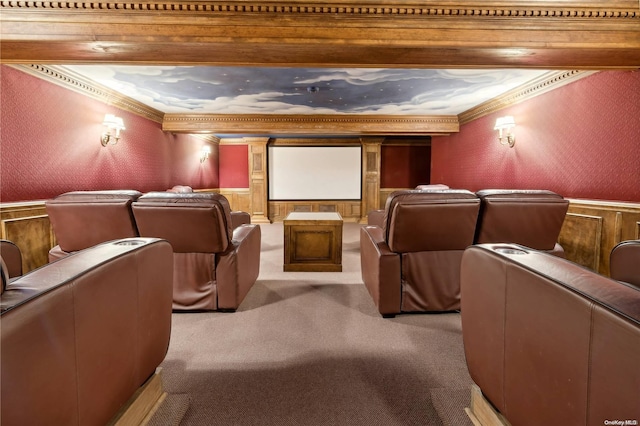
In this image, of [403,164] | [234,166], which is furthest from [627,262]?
[234,166]

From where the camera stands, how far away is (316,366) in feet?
6.05

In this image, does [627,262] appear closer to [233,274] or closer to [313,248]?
[233,274]

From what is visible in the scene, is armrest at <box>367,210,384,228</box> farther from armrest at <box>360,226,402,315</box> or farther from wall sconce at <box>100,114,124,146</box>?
wall sconce at <box>100,114,124,146</box>

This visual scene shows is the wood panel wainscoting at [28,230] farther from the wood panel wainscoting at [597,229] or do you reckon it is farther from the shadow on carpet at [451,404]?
the wood panel wainscoting at [597,229]

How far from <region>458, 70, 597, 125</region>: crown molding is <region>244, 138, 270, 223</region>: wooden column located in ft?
17.5

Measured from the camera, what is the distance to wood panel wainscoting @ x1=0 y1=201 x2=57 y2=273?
3072 mm

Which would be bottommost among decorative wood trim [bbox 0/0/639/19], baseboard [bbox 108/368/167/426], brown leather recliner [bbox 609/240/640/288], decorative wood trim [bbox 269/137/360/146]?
baseboard [bbox 108/368/167/426]

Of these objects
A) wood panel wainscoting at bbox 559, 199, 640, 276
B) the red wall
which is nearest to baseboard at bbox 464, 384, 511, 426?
wood panel wainscoting at bbox 559, 199, 640, 276

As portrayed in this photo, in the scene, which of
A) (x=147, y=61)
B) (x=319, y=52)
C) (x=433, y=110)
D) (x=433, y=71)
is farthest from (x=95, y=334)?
(x=433, y=110)

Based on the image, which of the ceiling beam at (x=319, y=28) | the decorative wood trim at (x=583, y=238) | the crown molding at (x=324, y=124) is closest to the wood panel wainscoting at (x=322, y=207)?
the crown molding at (x=324, y=124)

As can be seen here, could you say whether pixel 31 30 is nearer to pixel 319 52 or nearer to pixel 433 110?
pixel 319 52

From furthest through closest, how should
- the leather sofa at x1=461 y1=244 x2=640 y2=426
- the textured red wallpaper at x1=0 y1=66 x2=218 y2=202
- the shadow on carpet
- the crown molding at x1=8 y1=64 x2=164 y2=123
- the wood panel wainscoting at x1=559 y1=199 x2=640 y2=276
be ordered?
the crown molding at x1=8 y1=64 x2=164 y2=123 → the textured red wallpaper at x1=0 y1=66 x2=218 y2=202 → the wood panel wainscoting at x1=559 y1=199 x2=640 y2=276 → the shadow on carpet → the leather sofa at x1=461 y1=244 x2=640 y2=426

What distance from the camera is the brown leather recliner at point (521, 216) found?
2260mm

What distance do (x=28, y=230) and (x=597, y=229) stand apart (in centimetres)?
594
